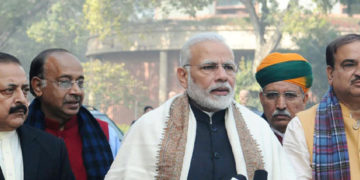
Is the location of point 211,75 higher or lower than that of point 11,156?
higher

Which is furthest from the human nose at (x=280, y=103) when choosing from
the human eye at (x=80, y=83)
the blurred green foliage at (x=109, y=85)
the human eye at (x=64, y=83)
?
the blurred green foliage at (x=109, y=85)

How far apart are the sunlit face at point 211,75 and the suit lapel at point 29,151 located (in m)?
1.02

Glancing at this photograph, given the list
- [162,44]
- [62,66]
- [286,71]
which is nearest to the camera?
[62,66]

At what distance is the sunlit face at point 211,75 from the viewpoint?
3.68 metres

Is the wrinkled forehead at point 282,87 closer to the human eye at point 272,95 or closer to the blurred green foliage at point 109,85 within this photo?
the human eye at point 272,95

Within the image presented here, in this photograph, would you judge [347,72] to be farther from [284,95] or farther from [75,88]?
[75,88]

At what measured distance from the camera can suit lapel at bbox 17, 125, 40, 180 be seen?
3496 mm

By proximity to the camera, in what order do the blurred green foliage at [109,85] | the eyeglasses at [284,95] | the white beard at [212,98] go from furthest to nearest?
the blurred green foliage at [109,85], the eyeglasses at [284,95], the white beard at [212,98]

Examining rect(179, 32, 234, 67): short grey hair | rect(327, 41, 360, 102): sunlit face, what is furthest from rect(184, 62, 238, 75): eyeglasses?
rect(327, 41, 360, 102): sunlit face

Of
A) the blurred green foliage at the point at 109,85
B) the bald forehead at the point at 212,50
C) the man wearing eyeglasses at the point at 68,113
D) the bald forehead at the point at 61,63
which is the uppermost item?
the blurred green foliage at the point at 109,85

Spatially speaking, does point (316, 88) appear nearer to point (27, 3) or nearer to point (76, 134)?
point (27, 3)

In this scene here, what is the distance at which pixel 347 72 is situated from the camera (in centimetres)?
388

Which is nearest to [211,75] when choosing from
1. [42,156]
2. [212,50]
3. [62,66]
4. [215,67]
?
[215,67]

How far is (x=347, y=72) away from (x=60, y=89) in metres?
2.10
